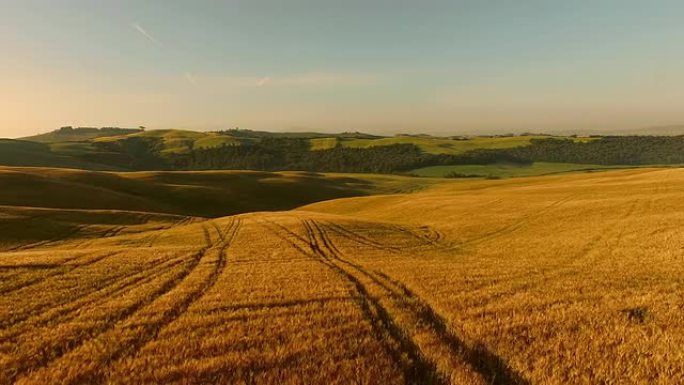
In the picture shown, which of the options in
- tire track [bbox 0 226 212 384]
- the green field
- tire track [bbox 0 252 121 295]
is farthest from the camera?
the green field

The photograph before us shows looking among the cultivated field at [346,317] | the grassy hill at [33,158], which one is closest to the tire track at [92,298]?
the cultivated field at [346,317]

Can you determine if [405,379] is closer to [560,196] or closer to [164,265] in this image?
[164,265]

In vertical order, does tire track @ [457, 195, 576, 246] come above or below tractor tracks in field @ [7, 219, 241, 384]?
below

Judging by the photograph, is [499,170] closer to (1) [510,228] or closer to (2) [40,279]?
(1) [510,228]

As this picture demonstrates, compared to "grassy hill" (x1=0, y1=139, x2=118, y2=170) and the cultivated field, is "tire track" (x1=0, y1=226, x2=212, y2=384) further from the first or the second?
"grassy hill" (x1=0, y1=139, x2=118, y2=170)

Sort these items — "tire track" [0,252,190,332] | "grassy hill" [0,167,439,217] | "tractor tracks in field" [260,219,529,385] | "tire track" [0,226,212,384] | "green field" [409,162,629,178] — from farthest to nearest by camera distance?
"green field" [409,162,629,178], "grassy hill" [0,167,439,217], "tire track" [0,252,190,332], "tire track" [0,226,212,384], "tractor tracks in field" [260,219,529,385]

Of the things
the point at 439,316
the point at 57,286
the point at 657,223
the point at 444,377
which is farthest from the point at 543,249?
the point at 57,286

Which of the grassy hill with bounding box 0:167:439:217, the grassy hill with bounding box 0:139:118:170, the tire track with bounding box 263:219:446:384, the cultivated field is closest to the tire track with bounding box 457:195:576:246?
the cultivated field
